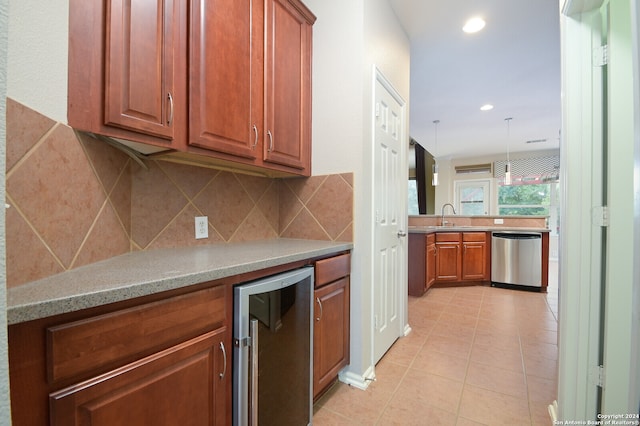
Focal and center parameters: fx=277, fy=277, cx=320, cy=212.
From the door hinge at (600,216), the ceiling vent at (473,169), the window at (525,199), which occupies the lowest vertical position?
the door hinge at (600,216)

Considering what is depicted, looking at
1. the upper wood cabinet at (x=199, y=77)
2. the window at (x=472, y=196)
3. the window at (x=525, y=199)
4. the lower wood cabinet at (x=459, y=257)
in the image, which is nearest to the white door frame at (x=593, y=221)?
the upper wood cabinet at (x=199, y=77)

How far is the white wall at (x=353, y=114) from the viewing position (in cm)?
171

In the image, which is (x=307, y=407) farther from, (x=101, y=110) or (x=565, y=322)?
(x=101, y=110)

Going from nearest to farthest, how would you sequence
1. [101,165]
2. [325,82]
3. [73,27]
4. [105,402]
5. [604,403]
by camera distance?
[105,402] → [73,27] → [101,165] → [604,403] → [325,82]

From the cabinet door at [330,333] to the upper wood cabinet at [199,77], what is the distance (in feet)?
2.58

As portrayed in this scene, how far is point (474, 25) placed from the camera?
245 centimetres

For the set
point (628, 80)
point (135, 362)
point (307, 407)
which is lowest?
point (307, 407)

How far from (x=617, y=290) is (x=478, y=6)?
2.27 m

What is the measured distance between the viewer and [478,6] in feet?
7.32

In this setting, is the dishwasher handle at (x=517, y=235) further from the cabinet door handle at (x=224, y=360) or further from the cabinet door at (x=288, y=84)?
the cabinet door handle at (x=224, y=360)

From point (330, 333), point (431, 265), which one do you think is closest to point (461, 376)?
point (330, 333)

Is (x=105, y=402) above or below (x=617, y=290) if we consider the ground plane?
below

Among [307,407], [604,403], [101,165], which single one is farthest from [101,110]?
[604,403]

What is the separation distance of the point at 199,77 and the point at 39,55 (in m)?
0.54
